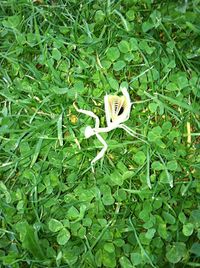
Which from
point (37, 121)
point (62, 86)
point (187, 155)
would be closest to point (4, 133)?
point (37, 121)

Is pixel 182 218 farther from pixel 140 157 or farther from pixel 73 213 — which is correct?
pixel 73 213

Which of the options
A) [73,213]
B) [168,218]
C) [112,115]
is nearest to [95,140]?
[112,115]

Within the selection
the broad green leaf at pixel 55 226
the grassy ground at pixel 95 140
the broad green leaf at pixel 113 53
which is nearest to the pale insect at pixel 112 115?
the grassy ground at pixel 95 140

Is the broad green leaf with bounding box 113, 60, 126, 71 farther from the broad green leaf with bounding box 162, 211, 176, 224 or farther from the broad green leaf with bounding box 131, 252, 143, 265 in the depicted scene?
the broad green leaf with bounding box 131, 252, 143, 265

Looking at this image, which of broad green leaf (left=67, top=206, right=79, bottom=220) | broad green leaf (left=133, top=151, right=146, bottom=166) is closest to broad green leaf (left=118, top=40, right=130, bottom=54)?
broad green leaf (left=133, top=151, right=146, bottom=166)

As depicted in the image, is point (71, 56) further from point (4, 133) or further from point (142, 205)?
point (142, 205)

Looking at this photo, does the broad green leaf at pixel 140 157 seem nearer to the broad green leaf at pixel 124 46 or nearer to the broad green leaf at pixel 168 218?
the broad green leaf at pixel 168 218
